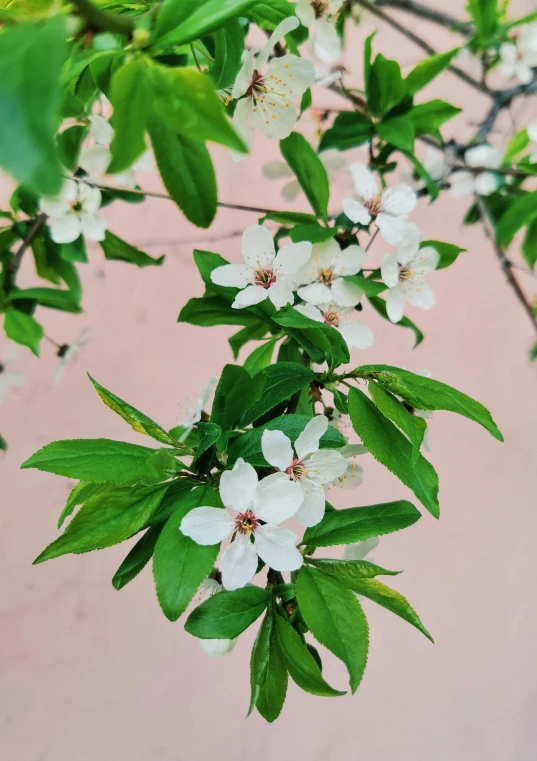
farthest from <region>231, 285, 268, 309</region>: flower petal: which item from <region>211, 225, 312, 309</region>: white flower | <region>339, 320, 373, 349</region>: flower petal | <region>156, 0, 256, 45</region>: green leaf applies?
<region>156, 0, 256, 45</region>: green leaf

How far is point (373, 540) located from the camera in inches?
21.3

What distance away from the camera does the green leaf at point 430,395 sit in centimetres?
42

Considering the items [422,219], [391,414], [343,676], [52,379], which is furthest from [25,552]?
[422,219]

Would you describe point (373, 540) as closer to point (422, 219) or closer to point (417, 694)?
point (417, 694)

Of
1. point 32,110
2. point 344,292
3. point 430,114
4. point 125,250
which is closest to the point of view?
point 32,110

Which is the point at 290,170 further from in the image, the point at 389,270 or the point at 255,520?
the point at 255,520

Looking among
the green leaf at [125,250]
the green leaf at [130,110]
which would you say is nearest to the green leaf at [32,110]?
the green leaf at [130,110]

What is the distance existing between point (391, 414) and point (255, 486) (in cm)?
11

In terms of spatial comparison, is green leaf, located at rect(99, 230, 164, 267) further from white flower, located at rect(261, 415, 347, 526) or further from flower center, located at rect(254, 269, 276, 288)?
white flower, located at rect(261, 415, 347, 526)

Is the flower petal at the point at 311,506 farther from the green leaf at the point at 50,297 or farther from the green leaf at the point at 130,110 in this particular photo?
the green leaf at the point at 50,297

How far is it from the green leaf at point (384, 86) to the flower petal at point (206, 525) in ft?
1.63

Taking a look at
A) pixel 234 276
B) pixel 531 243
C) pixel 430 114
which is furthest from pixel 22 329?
pixel 531 243

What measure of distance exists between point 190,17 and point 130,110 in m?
0.09

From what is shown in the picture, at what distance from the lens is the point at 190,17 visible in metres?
0.32
